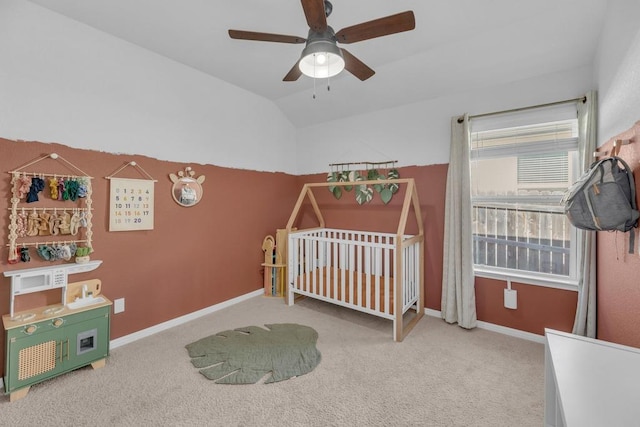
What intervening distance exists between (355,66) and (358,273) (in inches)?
69.0

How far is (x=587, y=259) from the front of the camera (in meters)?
2.06

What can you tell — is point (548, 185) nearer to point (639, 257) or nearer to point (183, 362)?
point (639, 257)

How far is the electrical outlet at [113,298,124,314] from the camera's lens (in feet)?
7.63

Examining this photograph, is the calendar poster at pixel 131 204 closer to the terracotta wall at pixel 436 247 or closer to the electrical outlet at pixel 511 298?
the terracotta wall at pixel 436 247

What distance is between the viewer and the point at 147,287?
2.53 m

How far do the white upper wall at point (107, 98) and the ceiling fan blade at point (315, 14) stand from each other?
6.02 ft

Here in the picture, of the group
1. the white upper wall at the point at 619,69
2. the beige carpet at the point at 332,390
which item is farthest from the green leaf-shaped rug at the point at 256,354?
the white upper wall at the point at 619,69

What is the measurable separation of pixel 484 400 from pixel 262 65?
127 inches

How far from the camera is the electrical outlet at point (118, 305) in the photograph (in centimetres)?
233

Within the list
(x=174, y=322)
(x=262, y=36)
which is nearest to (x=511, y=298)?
(x=262, y=36)

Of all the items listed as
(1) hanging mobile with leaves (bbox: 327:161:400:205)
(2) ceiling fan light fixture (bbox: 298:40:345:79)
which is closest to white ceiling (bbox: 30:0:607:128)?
(2) ceiling fan light fixture (bbox: 298:40:345:79)

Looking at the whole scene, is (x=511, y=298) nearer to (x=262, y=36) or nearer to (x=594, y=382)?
(x=594, y=382)

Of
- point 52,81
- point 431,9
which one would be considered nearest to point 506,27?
point 431,9

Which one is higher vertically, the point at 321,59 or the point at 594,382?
the point at 321,59
